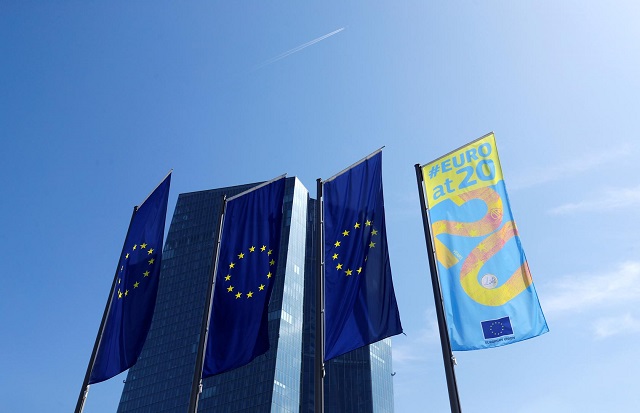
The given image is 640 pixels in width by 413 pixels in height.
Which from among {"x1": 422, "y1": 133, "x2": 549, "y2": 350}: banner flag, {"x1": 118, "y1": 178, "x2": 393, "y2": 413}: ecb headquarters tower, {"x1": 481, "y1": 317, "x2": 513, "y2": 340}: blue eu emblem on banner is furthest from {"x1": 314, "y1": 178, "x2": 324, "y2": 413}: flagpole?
{"x1": 118, "y1": 178, "x2": 393, "y2": 413}: ecb headquarters tower

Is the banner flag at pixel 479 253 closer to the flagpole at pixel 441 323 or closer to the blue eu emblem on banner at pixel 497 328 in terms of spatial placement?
the blue eu emblem on banner at pixel 497 328

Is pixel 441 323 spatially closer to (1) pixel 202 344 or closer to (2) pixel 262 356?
(1) pixel 202 344

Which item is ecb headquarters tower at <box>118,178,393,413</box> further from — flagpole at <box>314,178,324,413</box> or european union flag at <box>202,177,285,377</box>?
flagpole at <box>314,178,324,413</box>

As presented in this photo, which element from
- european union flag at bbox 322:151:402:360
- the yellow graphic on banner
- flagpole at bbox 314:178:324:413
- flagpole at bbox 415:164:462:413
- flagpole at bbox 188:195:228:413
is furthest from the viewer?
the yellow graphic on banner

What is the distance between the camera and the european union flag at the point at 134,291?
23672mm

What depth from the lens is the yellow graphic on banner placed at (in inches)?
859

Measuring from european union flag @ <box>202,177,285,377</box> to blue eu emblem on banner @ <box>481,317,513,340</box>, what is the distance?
Answer: 7615 mm

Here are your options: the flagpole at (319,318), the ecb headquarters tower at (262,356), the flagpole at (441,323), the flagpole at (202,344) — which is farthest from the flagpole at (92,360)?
the ecb headquarters tower at (262,356)

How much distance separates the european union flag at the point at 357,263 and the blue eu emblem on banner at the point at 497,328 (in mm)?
2897

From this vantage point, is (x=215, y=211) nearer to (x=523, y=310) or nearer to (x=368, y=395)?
(x=368, y=395)

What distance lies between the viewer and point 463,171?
22094 millimetres

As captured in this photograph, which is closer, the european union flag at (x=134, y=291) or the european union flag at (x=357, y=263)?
the european union flag at (x=357, y=263)

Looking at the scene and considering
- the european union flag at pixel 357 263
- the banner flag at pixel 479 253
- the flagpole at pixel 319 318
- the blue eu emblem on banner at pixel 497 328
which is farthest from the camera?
the european union flag at pixel 357 263

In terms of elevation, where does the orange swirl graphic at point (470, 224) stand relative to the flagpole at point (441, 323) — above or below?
above
